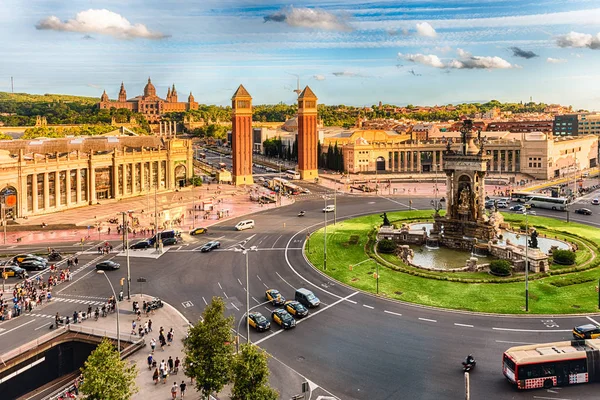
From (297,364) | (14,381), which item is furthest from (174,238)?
(297,364)

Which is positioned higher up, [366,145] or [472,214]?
[366,145]

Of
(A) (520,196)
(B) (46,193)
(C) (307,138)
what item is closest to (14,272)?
(B) (46,193)

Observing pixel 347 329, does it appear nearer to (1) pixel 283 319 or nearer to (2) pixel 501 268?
(1) pixel 283 319

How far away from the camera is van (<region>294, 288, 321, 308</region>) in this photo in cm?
4400

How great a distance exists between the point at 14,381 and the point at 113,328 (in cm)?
761

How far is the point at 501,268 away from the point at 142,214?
2452 inches

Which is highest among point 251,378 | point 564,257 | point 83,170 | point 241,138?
point 241,138

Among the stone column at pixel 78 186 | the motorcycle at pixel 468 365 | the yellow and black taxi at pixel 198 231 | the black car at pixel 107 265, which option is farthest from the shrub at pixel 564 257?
the stone column at pixel 78 186

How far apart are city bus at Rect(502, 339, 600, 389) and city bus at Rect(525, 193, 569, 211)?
64.5m

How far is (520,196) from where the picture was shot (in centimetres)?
10475

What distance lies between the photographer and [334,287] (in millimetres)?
49688

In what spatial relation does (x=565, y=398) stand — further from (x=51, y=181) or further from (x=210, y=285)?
(x=51, y=181)

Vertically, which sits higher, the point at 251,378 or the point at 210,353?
the point at 210,353

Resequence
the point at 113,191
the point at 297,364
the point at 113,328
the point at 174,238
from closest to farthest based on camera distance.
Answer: the point at 297,364, the point at 113,328, the point at 174,238, the point at 113,191
